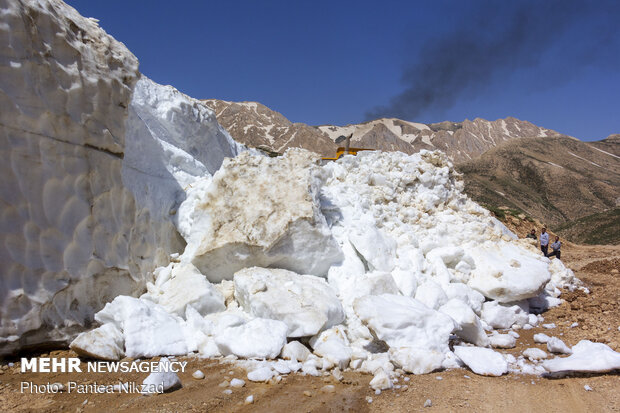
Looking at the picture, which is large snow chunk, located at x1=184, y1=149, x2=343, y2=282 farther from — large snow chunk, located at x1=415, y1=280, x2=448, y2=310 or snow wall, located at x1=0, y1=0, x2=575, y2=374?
large snow chunk, located at x1=415, y1=280, x2=448, y2=310

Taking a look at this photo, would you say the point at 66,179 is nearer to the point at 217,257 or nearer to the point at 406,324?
the point at 217,257

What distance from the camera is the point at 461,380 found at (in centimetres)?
286

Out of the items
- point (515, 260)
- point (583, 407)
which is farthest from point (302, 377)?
point (515, 260)

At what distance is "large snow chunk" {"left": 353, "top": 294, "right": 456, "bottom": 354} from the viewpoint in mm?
3219

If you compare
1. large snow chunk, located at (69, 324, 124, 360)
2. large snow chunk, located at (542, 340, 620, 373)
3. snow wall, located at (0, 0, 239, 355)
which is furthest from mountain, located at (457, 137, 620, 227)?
large snow chunk, located at (69, 324, 124, 360)

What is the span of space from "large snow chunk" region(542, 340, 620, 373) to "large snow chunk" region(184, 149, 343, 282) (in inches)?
93.9

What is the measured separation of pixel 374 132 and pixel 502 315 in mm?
75980

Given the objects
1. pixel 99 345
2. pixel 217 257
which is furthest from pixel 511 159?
pixel 99 345

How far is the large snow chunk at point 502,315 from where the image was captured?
417 centimetres

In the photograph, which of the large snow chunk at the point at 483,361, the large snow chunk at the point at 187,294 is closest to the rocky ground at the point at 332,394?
the large snow chunk at the point at 483,361

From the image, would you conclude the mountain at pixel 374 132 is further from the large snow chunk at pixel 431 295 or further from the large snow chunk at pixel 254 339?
the large snow chunk at pixel 254 339

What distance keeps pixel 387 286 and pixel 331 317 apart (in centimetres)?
86

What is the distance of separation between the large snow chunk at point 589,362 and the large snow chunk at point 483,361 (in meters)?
0.35

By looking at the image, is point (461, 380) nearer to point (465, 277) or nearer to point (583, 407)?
point (583, 407)
